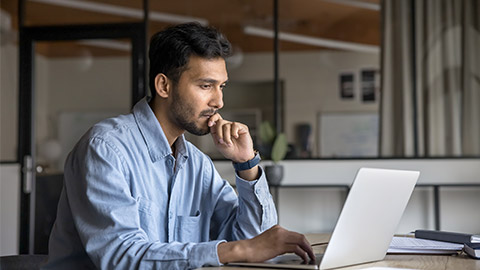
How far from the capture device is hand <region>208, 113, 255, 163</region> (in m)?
1.62

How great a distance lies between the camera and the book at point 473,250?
4.66 feet

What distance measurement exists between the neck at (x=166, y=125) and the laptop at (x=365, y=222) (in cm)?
52

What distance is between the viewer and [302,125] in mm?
4844

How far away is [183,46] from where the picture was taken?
1653 mm

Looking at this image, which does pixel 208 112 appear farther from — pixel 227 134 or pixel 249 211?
pixel 249 211

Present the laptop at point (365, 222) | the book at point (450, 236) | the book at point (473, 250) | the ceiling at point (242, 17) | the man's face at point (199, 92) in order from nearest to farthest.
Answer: the laptop at point (365, 222)
the book at point (473, 250)
the book at point (450, 236)
the man's face at point (199, 92)
the ceiling at point (242, 17)

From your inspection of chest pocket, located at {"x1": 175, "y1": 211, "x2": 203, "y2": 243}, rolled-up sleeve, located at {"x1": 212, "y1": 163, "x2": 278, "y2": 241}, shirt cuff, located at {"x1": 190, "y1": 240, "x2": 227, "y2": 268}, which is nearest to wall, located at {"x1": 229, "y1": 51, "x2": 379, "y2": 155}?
rolled-up sleeve, located at {"x1": 212, "y1": 163, "x2": 278, "y2": 241}

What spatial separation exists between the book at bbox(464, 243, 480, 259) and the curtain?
10.5 ft

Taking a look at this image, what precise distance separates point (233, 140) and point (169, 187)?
0.22 m

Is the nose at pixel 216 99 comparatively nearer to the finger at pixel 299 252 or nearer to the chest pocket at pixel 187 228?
the chest pocket at pixel 187 228

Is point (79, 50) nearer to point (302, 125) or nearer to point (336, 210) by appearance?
point (302, 125)

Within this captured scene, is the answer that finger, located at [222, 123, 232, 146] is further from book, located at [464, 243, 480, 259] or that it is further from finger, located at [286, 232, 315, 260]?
book, located at [464, 243, 480, 259]

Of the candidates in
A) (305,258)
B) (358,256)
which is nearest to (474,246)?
(358,256)

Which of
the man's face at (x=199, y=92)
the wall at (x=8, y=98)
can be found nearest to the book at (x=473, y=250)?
the man's face at (x=199, y=92)
